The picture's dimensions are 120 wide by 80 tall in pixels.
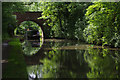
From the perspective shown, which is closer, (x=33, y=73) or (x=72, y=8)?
(x=33, y=73)

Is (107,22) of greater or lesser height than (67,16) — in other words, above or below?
below

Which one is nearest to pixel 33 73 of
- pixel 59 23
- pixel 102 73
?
pixel 102 73

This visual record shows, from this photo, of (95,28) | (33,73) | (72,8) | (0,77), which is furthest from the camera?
(72,8)

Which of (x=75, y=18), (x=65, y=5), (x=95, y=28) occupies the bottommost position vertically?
(x=95, y=28)

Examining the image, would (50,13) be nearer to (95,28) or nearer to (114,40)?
(95,28)

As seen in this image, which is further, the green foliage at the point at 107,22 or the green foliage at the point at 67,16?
the green foliage at the point at 67,16

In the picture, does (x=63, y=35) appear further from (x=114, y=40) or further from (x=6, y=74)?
(x=6, y=74)

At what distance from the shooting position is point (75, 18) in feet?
59.0

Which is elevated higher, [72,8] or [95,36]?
[72,8]

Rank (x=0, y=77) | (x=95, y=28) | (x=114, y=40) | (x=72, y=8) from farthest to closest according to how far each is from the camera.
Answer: (x=72, y=8)
(x=95, y=28)
(x=114, y=40)
(x=0, y=77)

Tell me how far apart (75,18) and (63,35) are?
3323 millimetres

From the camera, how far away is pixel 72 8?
1733 centimetres

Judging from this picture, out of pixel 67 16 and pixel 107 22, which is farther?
pixel 67 16

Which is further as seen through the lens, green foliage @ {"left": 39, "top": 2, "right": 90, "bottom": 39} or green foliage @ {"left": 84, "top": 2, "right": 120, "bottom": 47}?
green foliage @ {"left": 39, "top": 2, "right": 90, "bottom": 39}
